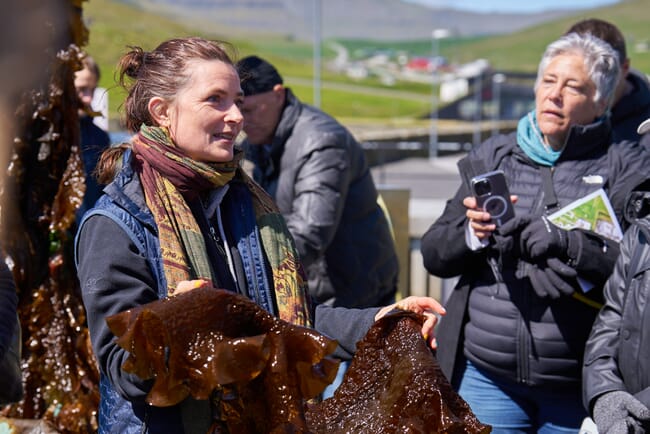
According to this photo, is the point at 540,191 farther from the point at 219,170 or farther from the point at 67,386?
the point at 67,386

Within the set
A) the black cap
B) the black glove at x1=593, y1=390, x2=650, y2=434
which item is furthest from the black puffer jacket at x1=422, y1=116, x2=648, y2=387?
the black cap

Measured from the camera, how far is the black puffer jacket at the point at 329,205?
4.32 metres

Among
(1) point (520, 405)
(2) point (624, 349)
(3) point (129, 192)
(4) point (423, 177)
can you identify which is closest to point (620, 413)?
(2) point (624, 349)

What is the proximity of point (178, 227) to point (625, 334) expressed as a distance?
1.44m

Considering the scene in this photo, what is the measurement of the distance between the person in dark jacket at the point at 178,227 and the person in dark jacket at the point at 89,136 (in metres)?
1.18

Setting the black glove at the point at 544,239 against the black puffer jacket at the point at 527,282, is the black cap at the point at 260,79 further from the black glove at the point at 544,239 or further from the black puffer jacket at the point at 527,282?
the black glove at the point at 544,239

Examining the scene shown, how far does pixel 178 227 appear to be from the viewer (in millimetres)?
2445

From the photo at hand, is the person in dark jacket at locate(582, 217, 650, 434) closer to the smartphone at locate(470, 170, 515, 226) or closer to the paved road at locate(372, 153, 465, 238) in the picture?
the smartphone at locate(470, 170, 515, 226)

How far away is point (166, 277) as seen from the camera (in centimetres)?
237

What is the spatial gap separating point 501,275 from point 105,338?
5.44 feet

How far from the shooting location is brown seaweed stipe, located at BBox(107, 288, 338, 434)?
6.89 feet

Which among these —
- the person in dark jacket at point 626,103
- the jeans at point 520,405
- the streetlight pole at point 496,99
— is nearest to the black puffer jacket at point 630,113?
the person in dark jacket at point 626,103

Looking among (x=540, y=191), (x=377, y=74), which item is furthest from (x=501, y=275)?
(x=377, y=74)

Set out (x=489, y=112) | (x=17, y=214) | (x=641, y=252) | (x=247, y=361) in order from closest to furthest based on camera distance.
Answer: (x=247, y=361) → (x=641, y=252) → (x=17, y=214) → (x=489, y=112)
